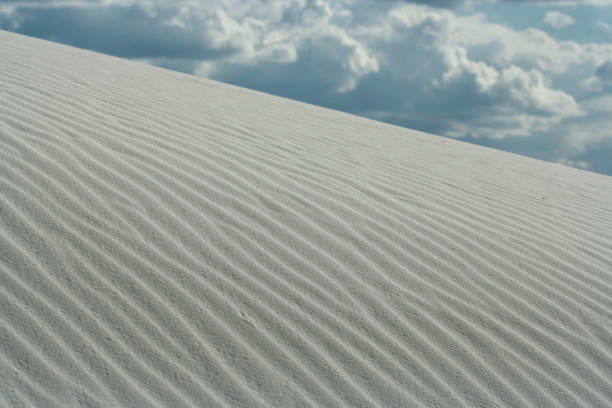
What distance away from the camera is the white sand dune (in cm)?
253

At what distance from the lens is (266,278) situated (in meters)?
3.04

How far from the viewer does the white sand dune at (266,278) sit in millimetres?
2527

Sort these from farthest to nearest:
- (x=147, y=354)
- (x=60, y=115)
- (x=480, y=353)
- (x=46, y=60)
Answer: (x=46, y=60), (x=60, y=115), (x=480, y=353), (x=147, y=354)

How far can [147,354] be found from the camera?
2.54m

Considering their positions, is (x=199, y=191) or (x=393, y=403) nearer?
(x=393, y=403)

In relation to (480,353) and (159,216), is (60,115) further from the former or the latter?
(480,353)

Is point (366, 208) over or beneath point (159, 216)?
over

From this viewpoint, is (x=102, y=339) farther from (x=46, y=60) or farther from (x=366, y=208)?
(x=46, y=60)

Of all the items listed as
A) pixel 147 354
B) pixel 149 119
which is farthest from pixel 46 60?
pixel 147 354

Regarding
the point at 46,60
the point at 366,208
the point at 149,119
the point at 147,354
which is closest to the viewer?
the point at 147,354

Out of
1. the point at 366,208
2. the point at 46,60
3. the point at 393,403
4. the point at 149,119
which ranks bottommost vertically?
the point at 393,403

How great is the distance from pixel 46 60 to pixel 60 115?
274 cm

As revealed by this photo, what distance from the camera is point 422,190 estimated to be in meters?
4.54

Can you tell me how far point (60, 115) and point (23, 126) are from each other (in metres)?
0.40
